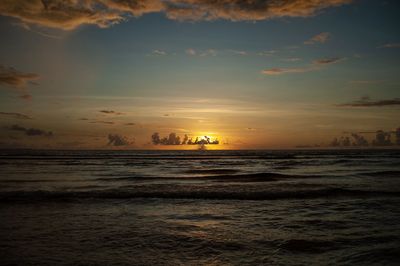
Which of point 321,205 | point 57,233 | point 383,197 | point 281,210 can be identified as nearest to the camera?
point 57,233

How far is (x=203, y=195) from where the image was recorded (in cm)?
1900

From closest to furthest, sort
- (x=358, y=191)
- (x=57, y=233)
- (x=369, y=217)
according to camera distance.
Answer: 1. (x=57, y=233)
2. (x=369, y=217)
3. (x=358, y=191)

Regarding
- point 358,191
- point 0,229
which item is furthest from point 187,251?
point 358,191

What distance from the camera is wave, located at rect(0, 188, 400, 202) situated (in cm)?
1773

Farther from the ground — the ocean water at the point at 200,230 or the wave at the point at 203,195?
the ocean water at the point at 200,230

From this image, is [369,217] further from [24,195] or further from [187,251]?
[24,195]

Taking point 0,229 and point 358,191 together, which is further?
point 358,191

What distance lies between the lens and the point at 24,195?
1831cm

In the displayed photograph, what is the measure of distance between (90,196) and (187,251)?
1150cm

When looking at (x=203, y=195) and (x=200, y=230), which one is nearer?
(x=200, y=230)

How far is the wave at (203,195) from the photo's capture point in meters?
17.7

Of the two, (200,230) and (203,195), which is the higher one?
(200,230)

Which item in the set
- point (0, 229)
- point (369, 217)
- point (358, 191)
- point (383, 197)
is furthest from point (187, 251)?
point (358, 191)

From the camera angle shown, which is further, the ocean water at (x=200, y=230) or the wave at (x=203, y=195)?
the wave at (x=203, y=195)
